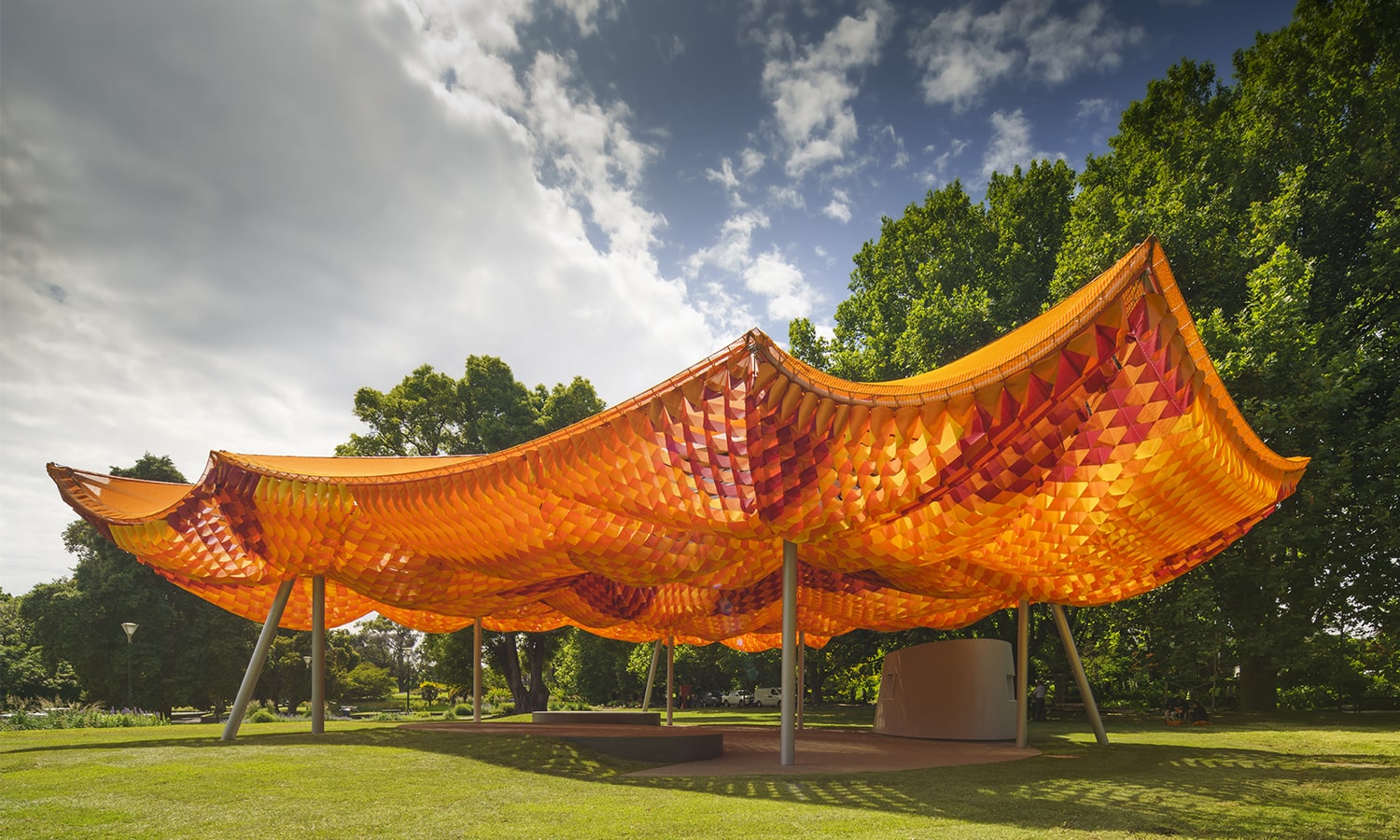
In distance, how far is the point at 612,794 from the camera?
30.7ft

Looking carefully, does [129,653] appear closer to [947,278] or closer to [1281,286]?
[947,278]

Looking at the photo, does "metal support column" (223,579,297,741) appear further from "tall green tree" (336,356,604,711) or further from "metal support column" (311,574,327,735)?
"tall green tree" (336,356,604,711)

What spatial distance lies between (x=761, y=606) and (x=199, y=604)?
26.6m

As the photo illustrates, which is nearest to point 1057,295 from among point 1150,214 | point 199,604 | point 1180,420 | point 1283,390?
point 1150,214

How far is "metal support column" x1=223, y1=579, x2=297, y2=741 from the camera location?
51.9ft

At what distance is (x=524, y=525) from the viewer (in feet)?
50.3

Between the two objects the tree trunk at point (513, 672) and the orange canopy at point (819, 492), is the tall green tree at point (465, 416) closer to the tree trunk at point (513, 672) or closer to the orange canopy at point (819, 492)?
the tree trunk at point (513, 672)

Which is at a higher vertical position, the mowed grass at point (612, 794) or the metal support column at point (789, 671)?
the metal support column at point (789, 671)

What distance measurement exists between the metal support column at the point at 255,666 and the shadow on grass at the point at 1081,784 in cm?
53

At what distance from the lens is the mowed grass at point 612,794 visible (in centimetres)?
715

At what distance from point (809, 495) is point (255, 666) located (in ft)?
42.0

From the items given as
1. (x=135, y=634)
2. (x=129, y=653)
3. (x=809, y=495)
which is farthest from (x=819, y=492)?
(x=135, y=634)

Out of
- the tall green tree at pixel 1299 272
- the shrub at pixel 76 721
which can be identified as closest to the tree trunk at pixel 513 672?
the shrub at pixel 76 721

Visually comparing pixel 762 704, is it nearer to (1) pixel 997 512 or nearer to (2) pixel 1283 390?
(2) pixel 1283 390
